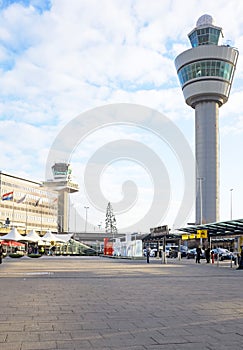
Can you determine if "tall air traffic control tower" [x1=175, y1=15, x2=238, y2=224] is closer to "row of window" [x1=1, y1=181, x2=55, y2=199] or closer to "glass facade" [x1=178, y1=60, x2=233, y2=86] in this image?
"glass facade" [x1=178, y1=60, x2=233, y2=86]

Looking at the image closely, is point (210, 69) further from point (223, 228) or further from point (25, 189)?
point (223, 228)

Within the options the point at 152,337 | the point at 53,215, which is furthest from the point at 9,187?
the point at 152,337

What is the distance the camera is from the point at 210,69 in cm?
9962

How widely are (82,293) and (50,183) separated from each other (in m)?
184

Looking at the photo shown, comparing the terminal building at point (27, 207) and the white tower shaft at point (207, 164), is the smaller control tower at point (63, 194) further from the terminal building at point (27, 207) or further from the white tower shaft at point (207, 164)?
the white tower shaft at point (207, 164)

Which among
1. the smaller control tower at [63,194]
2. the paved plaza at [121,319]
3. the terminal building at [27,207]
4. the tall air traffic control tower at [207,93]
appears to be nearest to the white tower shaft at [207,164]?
the tall air traffic control tower at [207,93]

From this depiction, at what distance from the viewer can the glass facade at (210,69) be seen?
99.4 m

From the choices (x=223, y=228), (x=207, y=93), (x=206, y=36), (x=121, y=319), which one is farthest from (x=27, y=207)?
(x=121, y=319)

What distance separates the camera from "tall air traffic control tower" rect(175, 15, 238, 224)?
99.3 metres

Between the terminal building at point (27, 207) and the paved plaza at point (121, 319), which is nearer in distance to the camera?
the paved plaza at point (121, 319)

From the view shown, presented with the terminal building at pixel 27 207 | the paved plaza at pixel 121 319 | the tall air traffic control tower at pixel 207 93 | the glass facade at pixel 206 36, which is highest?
the glass facade at pixel 206 36

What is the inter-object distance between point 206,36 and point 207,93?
13.1 m

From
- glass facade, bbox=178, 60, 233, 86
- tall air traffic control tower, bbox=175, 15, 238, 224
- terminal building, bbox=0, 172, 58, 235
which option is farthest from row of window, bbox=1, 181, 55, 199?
glass facade, bbox=178, 60, 233, 86

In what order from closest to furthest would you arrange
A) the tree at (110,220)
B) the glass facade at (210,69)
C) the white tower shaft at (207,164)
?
the glass facade at (210,69) < the white tower shaft at (207,164) < the tree at (110,220)
